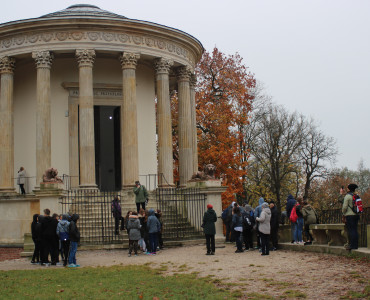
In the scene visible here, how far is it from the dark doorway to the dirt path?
10.1m

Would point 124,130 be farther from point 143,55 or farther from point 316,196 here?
point 316,196

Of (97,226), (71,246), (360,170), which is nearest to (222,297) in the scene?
(71,246)

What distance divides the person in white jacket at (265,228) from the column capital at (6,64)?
1593 centimetres

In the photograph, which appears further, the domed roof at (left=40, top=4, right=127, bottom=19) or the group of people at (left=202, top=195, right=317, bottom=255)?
the domed roof at (left=40, top=4, right=127, bottom=19)

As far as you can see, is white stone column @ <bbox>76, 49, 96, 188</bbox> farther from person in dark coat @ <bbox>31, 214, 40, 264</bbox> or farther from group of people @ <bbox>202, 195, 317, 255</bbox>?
group of people @ <bbox>202, 195, 317, 255</bbox>

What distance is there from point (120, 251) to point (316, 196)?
3787 cm

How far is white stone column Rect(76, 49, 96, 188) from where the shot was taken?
2489cm

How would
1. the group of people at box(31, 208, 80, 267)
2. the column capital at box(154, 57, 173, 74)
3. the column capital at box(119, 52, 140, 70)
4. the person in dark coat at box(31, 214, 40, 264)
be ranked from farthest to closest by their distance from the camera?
the column capital at box(154, 57, 173, 74)
the column capital at box(119, 52, 140, 70)
the person in dark coat at box(31, 214, 40, 264)
the group of people at box(31, 208, 80, 267)

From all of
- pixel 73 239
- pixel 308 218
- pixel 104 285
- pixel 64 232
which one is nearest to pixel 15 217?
pixel 64 232

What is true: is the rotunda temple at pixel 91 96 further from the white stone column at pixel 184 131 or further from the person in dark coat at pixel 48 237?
the person in dark coat at pixel 48 237

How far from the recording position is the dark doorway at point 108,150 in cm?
2909

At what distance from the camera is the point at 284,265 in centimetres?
1309

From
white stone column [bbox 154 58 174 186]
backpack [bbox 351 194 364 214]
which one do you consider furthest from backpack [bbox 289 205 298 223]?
white stone column [bbox 154 58 174 186]

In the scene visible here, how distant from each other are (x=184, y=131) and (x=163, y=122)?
1557mm
